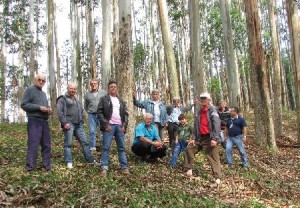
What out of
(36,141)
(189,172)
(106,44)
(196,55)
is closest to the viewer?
(36,141)

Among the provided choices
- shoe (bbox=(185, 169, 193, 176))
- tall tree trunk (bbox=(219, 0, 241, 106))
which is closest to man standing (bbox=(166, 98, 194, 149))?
shoe (bbox=(185, 169, 193, 176))

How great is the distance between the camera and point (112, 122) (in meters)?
7.72

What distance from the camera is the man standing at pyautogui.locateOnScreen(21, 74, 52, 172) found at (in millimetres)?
7105

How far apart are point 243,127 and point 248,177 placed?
66.4 inches

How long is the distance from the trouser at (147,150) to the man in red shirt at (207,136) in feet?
2.49

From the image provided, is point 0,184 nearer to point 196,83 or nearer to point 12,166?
point 12,166

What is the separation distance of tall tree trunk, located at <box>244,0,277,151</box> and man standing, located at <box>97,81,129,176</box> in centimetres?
680

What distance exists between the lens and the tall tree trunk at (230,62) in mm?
14938

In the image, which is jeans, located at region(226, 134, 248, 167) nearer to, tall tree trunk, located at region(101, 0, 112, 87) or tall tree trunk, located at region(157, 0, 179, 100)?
tall tree trunk, located at region(157, 0, 179, 100)

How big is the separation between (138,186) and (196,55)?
6.56 meters

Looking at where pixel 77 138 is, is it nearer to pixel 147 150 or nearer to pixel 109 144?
pixel 109 144

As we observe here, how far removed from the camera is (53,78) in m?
19.8

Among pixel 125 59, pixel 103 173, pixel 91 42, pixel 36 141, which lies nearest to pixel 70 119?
pixel 36 141

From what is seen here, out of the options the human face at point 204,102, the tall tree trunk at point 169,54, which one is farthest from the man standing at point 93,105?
the tall tree trunk at point 169,54
